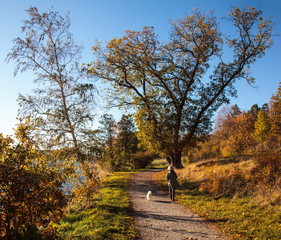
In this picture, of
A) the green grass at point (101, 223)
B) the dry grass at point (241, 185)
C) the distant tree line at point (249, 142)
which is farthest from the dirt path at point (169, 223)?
the distant tree line at point (249, 142)

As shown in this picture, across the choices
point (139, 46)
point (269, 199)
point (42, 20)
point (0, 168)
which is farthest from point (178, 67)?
point (0, 168)

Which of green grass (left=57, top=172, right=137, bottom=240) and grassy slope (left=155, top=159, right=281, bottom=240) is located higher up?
green grass (left=57, top=172, right=137, bottom=240)

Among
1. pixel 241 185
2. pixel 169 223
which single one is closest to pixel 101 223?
pixel 169 223

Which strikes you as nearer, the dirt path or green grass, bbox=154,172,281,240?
green grass, bbox=154,172,281,240

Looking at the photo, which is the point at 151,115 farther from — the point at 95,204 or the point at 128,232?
the point at 128,232

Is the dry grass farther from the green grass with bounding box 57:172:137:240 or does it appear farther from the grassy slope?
the green grass with bounding box 57:172:137:240

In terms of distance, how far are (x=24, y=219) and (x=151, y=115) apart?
15.5 meters

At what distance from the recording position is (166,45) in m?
19.0

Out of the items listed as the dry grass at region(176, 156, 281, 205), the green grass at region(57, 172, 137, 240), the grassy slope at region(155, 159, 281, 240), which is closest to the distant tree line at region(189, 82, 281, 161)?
the dry grass at region(176, 156, 281, 205)

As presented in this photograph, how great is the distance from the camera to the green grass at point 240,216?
19.5ft

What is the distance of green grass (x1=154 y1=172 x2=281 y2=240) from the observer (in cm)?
595

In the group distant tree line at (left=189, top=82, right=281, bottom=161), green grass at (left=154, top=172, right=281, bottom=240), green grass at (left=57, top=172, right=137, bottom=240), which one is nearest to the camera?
green grass at (left=154, top=172, right=281, bottom=240)

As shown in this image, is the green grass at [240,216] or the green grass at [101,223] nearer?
the green grass at [240,216]

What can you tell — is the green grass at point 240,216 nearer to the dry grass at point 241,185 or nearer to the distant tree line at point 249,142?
the dry grass at point 241,185
